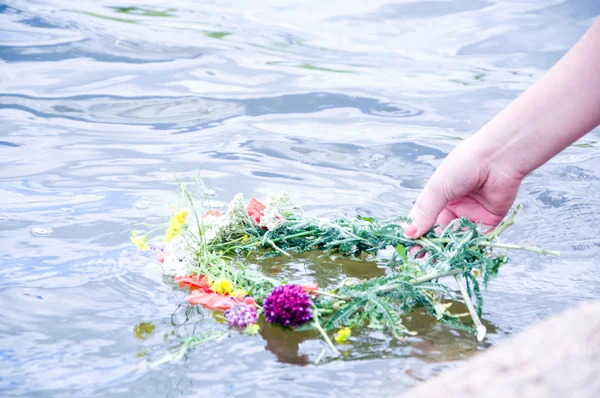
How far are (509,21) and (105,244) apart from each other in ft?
25.0

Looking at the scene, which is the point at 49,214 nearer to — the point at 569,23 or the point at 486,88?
the point at 486,88

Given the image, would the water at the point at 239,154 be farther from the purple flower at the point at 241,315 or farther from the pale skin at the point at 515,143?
the pale skin at the point at 515,143

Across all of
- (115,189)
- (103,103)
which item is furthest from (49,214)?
(103,103)

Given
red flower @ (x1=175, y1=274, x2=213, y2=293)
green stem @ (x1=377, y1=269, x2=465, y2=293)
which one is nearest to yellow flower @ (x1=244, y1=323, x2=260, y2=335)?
red flower @ (x1=175, y1=274, x2=213, y2=293)

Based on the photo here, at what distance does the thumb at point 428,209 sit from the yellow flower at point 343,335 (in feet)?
2.30

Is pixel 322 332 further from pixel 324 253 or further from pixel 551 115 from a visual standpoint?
pixel 551 115

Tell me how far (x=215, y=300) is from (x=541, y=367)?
1799 mm

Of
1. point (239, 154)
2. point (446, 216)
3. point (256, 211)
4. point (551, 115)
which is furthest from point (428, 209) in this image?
point (239, 154)

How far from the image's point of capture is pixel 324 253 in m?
3.64

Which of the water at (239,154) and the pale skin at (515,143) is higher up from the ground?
the pale skin at (515,143)

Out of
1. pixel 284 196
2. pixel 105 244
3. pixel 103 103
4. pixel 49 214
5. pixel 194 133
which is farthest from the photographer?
pixel 103 103

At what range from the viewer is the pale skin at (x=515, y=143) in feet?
9.37

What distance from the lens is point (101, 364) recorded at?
2.63 metres

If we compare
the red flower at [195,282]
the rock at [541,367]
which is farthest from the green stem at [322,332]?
the rock at [541,367]
